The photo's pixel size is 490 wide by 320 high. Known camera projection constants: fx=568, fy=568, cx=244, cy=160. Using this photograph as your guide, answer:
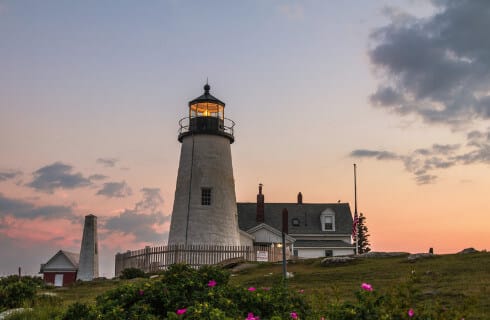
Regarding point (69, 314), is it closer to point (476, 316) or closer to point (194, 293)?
point (194, 293)

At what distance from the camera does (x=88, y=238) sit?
129 feet

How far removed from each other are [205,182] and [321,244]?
19.7 m

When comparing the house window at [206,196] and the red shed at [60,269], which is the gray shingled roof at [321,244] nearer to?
the house window at [206,196]

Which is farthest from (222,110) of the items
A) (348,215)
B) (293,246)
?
(348,215)

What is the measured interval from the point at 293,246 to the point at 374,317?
150ft

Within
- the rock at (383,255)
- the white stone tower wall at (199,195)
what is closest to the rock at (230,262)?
the white stone tower wall at (199,195)

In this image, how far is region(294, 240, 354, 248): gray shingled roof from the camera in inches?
2143

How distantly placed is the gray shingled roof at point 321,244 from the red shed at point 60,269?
2134 cm

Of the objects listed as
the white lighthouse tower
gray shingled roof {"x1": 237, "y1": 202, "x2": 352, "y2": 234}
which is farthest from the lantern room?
gray shingled roof {"x1": 237, "y1": 202, "x2": 352, "y2": 234}

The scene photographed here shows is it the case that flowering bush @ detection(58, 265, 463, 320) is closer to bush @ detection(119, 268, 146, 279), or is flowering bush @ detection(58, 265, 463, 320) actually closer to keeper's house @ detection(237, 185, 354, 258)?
bush @ detection(119, 268, 146, 279)

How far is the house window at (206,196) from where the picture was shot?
39531 mm

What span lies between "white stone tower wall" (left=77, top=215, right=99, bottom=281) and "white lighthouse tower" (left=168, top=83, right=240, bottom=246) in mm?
5399

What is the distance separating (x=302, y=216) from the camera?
5862 centimetres

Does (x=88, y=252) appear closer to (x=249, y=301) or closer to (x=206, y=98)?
(x=206, y=98)
